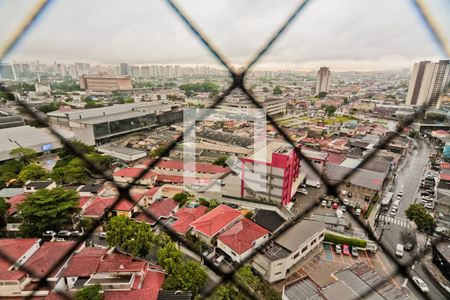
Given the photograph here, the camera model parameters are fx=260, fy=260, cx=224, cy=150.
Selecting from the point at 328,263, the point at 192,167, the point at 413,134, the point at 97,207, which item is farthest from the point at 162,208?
the point at 413,134

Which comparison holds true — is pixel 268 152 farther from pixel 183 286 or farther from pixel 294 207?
pixel 183 286

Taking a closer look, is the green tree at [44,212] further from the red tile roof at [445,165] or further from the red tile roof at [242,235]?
the red tile roof at [445,165]

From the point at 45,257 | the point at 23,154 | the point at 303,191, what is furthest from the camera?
the point at 23,154

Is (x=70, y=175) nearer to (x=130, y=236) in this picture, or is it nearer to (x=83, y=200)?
(x=83, y=200)

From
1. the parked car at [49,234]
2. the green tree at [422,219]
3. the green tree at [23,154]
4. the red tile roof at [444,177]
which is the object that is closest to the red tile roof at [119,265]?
the parked car at [49,234]

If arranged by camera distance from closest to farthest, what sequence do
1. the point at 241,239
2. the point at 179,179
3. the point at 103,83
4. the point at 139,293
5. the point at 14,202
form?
the point at 139,293 → the point at 241,239 → the point at 14,202 → the point at 179,179 → the point at 103,83

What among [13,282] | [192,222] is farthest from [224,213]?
[13,282]

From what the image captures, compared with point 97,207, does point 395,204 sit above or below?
below
